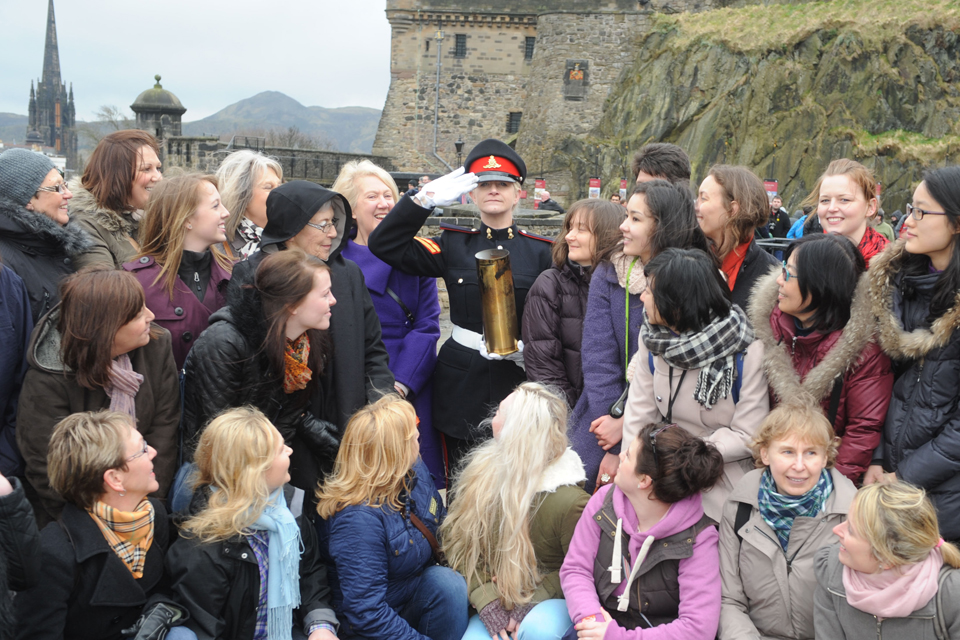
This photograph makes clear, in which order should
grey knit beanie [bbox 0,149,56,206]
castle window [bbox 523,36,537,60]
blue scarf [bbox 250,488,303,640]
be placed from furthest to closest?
castle window [bbox 523,36,537,60]
grey knit beanie [bbox 0,149,56,206]
blue scarf [bbox 250,488,303,640]

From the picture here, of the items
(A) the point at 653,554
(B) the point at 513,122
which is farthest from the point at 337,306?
(B) the point at 513,122

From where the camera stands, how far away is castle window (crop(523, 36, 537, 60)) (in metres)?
37.4

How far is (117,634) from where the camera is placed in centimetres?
271

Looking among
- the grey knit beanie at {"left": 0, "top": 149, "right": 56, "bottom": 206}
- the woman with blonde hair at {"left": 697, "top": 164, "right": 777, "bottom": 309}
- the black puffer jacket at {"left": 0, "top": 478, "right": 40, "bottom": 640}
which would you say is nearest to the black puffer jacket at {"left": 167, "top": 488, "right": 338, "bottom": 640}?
the black puffer jacket at {"left": 0, "top": 478, "right": 40, "bottom": 640}

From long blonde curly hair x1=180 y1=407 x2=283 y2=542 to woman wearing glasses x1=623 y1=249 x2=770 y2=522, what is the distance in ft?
5.25

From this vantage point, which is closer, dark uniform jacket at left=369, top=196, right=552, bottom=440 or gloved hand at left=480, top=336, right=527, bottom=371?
gloved hand at left=480, top=336, right=527, bottom=371

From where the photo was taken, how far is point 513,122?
125 feet

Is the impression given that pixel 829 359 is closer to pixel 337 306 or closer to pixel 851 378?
pixel 851 378

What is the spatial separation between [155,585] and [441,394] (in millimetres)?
1730

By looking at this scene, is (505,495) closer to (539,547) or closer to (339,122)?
(539,547)

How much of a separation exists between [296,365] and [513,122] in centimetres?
3639

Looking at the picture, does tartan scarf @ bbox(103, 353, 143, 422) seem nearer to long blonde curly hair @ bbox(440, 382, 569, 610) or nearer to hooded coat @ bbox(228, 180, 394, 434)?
hooded coat @ bbox(228, 180, 394, 434)

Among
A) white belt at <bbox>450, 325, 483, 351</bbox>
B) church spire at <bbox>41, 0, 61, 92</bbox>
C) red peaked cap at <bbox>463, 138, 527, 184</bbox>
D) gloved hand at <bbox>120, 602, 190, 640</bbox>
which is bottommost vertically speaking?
gloved hand at <bbox>120, 602, 190, 640</bbox>

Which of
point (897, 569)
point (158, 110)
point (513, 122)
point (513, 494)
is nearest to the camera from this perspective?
point (897, 569)
